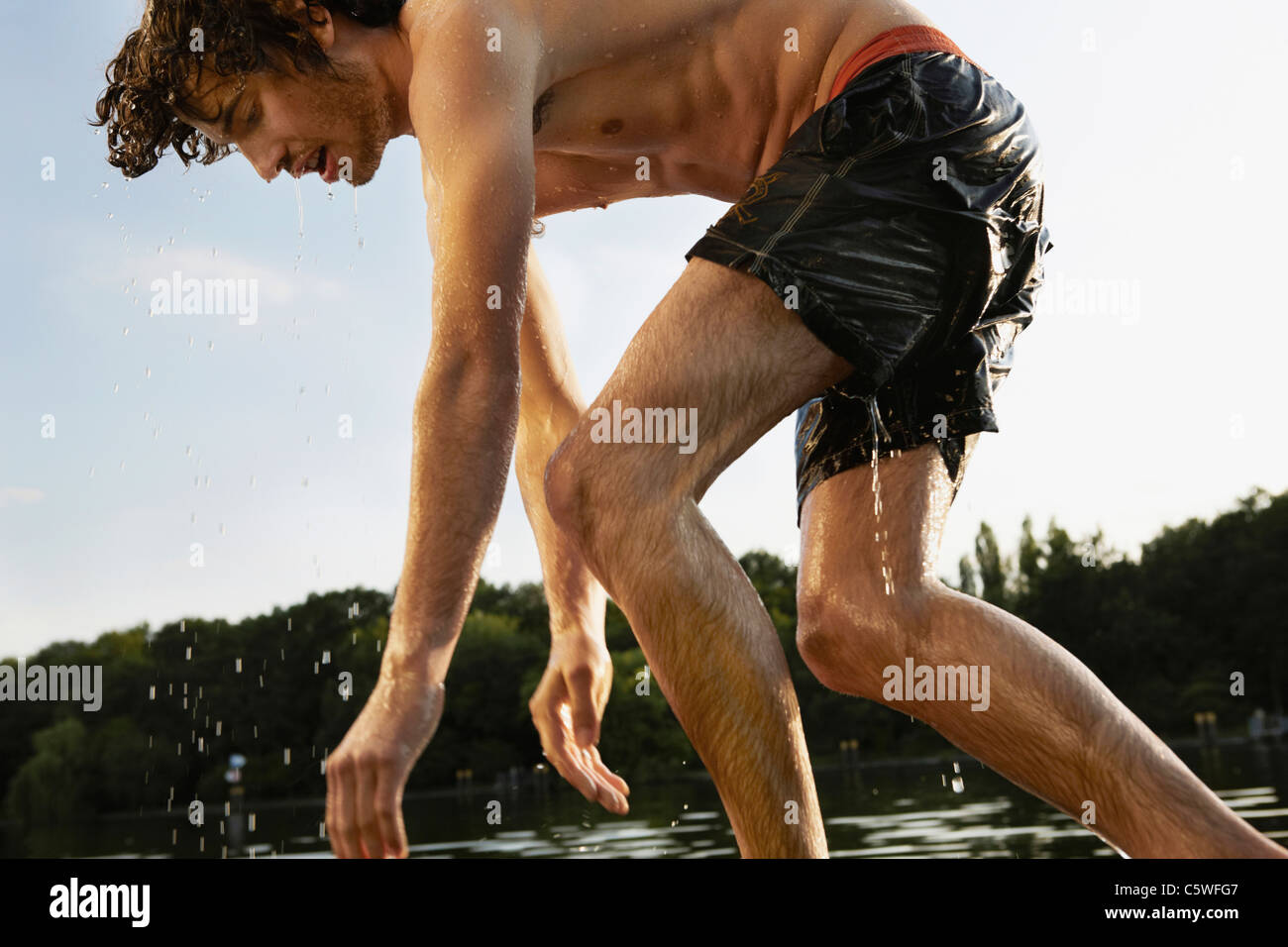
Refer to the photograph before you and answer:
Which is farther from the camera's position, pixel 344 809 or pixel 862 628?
pixel 862 628

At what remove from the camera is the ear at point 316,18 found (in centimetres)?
213

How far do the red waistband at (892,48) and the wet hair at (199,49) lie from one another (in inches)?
34.2

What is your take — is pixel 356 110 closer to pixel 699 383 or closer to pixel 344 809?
pixel 699 383

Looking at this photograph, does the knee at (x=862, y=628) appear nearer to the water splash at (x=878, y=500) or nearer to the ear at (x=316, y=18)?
the water splash at (x=878, y=500)

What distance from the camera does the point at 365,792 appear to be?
146cm

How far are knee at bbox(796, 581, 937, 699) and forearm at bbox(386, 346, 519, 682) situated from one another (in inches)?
28.0

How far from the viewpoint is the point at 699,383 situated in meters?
1.59

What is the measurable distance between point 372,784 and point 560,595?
896mm

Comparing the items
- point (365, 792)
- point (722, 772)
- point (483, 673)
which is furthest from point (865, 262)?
point (483, 673)

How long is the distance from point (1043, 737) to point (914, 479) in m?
0.52
